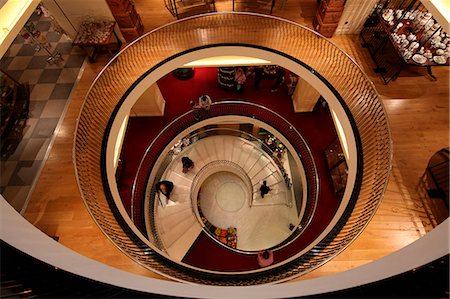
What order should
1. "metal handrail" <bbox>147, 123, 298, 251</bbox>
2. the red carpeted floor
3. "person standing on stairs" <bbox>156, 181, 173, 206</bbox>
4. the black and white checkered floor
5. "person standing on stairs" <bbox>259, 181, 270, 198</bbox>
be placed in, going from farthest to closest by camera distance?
"person standing on stairs" <bbox>259, 181, 270, 198</bbox>
"person standing on stairs" <bbox>156, 181, 173, 206</bbox>
"metal handrail" <bbox>147, 123, 298, 251</bbox>
the red carpeted floor
the black and white checkered floor

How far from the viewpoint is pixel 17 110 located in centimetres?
776

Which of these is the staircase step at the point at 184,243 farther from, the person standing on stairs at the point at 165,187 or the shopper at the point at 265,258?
the shopper at the point at 265,258

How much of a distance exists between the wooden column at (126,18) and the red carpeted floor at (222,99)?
351 centimetres

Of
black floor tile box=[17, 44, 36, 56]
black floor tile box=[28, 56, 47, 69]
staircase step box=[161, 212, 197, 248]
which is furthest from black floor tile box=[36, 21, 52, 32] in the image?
staircase step box=[161, 212, 197, 248]

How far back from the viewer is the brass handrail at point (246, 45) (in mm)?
5371

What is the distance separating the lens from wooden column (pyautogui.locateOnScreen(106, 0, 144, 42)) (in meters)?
7.26

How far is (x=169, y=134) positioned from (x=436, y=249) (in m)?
9.04

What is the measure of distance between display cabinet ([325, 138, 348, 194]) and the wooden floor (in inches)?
94.8

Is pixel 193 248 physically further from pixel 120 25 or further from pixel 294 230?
pixel 120 25

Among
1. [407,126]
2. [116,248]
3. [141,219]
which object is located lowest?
[141,219]

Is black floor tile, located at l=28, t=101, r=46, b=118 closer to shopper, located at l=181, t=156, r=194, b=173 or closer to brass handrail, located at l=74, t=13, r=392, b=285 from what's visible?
brass handrail, located at l=74, t=13, r=392, b=285

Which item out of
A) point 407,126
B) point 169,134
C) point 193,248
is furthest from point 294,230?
point 169,134

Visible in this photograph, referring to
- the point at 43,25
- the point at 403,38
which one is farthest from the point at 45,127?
the point at 403,38

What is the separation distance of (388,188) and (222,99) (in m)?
7.14
